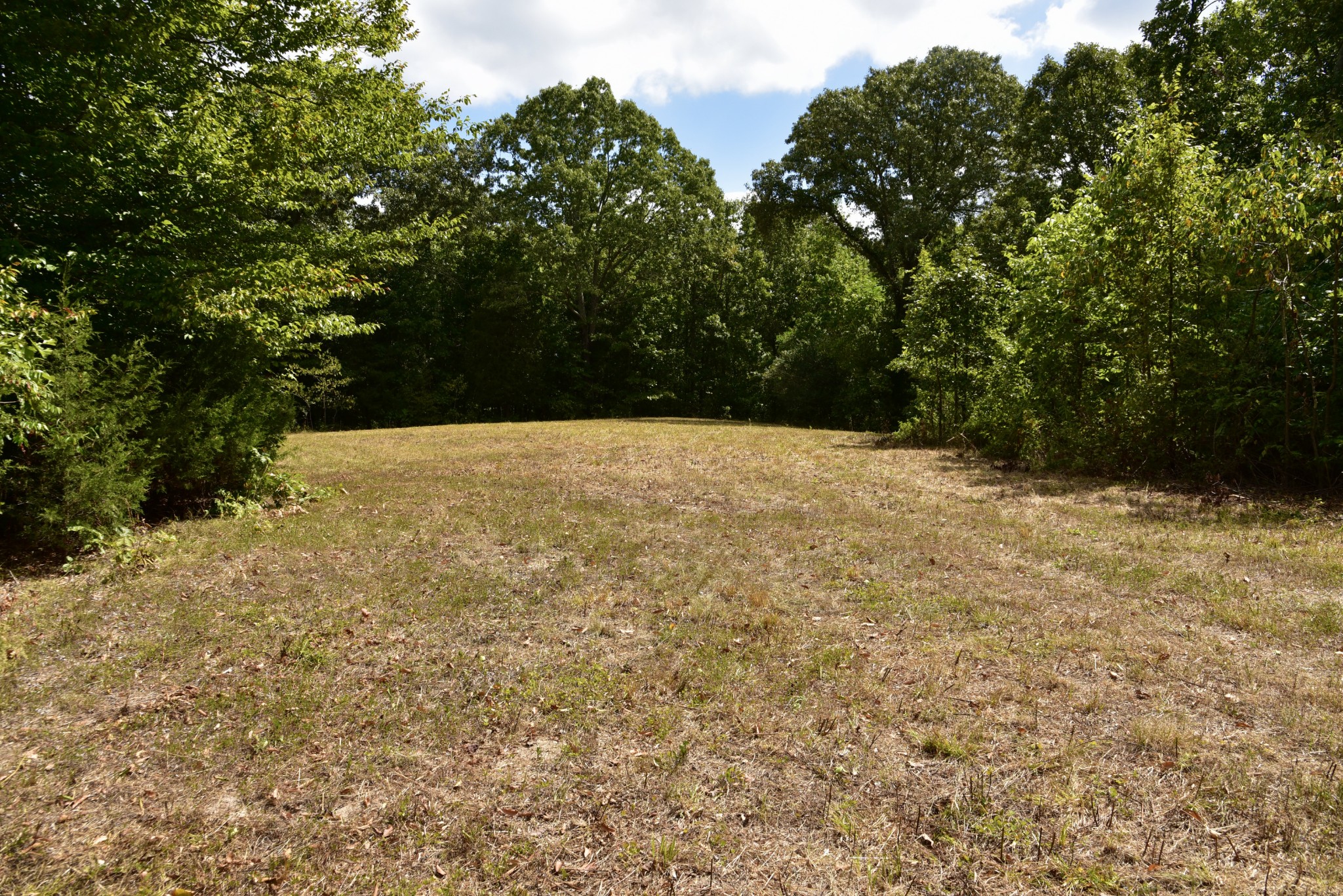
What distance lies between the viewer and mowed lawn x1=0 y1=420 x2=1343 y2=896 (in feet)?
9.35

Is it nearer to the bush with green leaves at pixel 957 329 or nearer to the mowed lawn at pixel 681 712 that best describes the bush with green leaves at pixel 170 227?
the mowed lawn at pixel 681 712

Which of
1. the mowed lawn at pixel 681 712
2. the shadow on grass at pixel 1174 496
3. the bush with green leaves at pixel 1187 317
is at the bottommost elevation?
the mowed lawn at pixel 681 712

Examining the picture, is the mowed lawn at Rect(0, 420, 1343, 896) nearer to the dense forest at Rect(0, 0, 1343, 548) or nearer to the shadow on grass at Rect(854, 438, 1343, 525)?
the shadow on grass at Rect(854, 438, 1343, 525)

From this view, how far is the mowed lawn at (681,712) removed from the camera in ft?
9.35

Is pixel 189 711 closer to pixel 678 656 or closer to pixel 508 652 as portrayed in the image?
pixel 508 652

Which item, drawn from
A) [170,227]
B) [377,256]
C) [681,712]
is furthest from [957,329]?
[170,227]

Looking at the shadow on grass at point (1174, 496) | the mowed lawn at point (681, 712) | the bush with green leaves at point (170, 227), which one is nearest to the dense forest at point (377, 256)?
the bush with green leaves at point (170, 227)

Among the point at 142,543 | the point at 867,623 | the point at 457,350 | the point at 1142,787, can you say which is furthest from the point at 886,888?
the point at 457,350

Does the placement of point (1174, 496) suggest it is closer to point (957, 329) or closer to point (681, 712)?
point (957, 329)

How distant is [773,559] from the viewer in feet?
22.6

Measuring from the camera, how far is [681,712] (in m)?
4.01

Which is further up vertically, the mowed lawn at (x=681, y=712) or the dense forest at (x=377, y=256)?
the dense forest at (x=377, y=256)

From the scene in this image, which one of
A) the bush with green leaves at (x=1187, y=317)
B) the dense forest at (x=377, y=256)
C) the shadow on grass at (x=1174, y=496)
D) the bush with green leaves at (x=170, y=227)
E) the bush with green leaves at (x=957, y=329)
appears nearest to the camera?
the bush with green leaves at (x=170, y=227)

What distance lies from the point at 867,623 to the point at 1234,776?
2.35m
